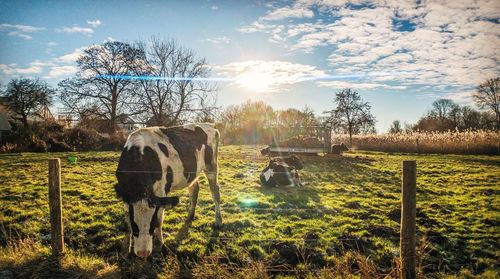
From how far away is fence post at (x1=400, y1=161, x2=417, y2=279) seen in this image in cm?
350

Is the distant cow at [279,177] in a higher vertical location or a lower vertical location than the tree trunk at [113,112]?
lower

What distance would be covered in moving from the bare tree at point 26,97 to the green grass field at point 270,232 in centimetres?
3256

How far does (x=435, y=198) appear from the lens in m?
9.19

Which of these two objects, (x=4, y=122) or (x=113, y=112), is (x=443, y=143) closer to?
(x=113, y=112)

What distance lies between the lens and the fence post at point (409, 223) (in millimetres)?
3498

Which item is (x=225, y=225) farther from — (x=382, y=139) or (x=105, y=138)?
(x=382, y=139)

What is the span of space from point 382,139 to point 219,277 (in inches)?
1242

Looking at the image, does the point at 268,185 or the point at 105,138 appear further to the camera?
the point at 105,138

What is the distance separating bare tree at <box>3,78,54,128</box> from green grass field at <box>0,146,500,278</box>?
107 feet

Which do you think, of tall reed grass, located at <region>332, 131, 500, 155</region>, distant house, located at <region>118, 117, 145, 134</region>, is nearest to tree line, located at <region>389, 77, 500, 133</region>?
tall reed grass, located at <region>332, 131, 500, 155</region>

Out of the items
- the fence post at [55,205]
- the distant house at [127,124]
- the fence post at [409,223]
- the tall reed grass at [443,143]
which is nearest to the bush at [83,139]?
the distant house at [127,124]

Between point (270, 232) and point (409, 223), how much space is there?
3132 millimetres

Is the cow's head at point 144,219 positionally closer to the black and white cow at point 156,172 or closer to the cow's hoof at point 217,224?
the black and white cow at point 156,172

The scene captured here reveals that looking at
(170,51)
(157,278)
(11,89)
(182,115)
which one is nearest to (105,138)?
(182,115)
